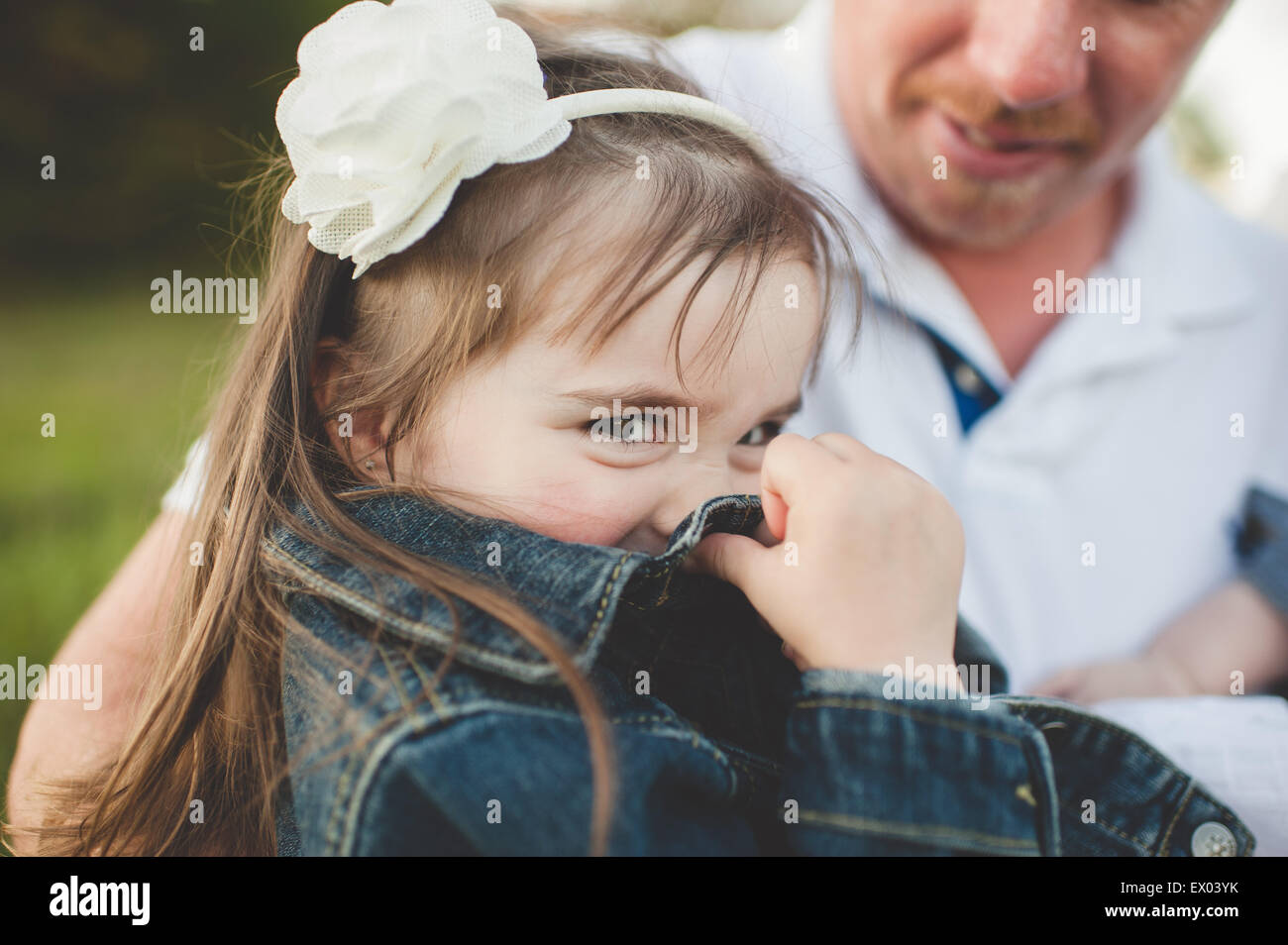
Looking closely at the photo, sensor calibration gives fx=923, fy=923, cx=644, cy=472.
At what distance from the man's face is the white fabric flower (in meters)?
0.84

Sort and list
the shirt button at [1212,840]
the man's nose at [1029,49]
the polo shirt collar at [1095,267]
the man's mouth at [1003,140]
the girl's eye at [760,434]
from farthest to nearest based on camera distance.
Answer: the polo shirt collar at [1095,267] → the man's mouth at [1003,140] → the man's nose at [1029,49] → the girl's eye at [760,434] → the shirt button at [1212,840]

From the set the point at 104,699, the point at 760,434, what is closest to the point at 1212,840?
the point at 760,434

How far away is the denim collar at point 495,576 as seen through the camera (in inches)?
37.0

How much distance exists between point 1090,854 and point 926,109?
4.11 feet

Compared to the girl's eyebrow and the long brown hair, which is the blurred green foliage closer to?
the long brown hair

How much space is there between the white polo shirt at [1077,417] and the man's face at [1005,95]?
10 cm

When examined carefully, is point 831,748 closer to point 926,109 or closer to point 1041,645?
point 1041,645

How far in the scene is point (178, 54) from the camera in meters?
5.20

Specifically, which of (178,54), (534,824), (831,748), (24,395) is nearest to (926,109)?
(831,748)

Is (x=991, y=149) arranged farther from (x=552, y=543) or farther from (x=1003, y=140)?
(x=552, y=543)

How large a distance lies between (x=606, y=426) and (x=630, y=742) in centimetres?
38

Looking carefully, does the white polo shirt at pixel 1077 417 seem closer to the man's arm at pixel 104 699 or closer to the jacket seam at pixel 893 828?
the jacket seam at pixel 893 828

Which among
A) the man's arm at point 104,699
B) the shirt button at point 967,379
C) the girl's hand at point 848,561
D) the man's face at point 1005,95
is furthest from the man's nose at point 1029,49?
the man's arm at point 104,699
